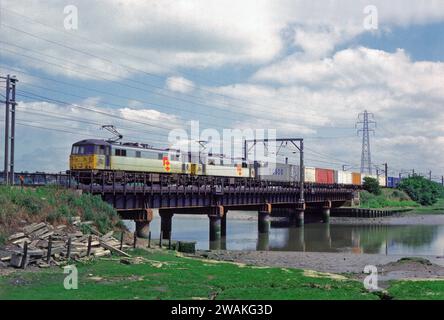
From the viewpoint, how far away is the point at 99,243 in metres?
28.7

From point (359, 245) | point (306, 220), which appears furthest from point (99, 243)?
point (306, 220)

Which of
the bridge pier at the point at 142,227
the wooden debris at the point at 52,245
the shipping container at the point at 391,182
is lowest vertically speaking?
the bridge pier at the point at 142,227

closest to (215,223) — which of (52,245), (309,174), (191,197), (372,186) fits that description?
(191,197)

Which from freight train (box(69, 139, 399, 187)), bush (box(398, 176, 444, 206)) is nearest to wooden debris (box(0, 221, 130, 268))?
freight train (box(69, 139, 399, 187))

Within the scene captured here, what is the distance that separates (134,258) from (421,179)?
15722cm

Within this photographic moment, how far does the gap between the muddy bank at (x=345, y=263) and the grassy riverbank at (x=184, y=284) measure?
24.5 feet

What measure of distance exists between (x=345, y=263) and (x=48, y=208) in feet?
71.9

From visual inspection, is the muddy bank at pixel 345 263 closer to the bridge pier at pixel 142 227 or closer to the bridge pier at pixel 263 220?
the bridge pier at pixel 142 227

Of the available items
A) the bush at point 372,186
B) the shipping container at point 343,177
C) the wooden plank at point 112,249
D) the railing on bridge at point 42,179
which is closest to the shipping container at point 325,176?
the shipping container at point 343,177

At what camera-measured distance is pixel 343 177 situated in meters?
131

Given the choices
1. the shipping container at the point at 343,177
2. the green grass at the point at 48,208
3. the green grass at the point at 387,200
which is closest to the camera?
the green grass at the point at 48,208

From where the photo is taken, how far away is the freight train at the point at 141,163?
1916 inches

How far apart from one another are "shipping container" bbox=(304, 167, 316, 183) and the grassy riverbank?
8051 cm
